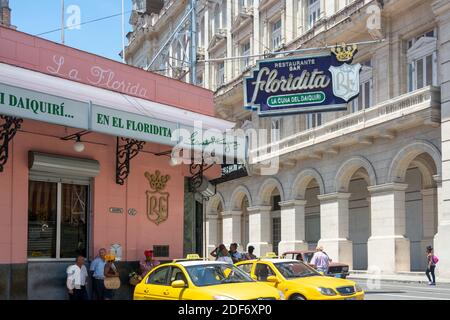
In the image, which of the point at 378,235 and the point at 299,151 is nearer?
the point at 378,235

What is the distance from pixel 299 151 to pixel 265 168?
169 inches

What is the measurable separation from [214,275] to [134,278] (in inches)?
159

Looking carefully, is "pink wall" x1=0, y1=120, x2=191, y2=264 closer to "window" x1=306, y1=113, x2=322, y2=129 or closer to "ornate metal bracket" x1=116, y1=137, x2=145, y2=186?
"ornate metal bracket" x1=116, y1=137, x2=145, y2=186

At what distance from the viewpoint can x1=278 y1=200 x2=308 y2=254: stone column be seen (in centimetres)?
3900

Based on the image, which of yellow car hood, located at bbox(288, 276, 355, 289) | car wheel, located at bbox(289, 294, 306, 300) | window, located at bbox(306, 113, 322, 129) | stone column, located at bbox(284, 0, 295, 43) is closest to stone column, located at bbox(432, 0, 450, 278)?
window, located at bbox(306, 113, 322, 129)

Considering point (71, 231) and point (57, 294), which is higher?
point (71, 231)

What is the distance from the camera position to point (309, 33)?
122 ft

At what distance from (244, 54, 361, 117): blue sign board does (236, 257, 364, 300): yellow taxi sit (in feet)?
19.6

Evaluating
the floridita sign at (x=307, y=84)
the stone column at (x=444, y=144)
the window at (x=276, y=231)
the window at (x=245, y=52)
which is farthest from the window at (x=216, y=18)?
the floridita sign at (x=307, y=84)

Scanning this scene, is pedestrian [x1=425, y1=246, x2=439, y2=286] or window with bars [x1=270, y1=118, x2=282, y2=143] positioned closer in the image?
pedestrian [x1=425, y1=246, x2=439, y2=286]

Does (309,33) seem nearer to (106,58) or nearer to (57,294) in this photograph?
(106,58)

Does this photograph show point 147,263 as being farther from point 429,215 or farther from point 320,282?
point 429,215

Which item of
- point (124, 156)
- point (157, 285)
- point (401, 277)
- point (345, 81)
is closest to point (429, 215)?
point (401, 277)
